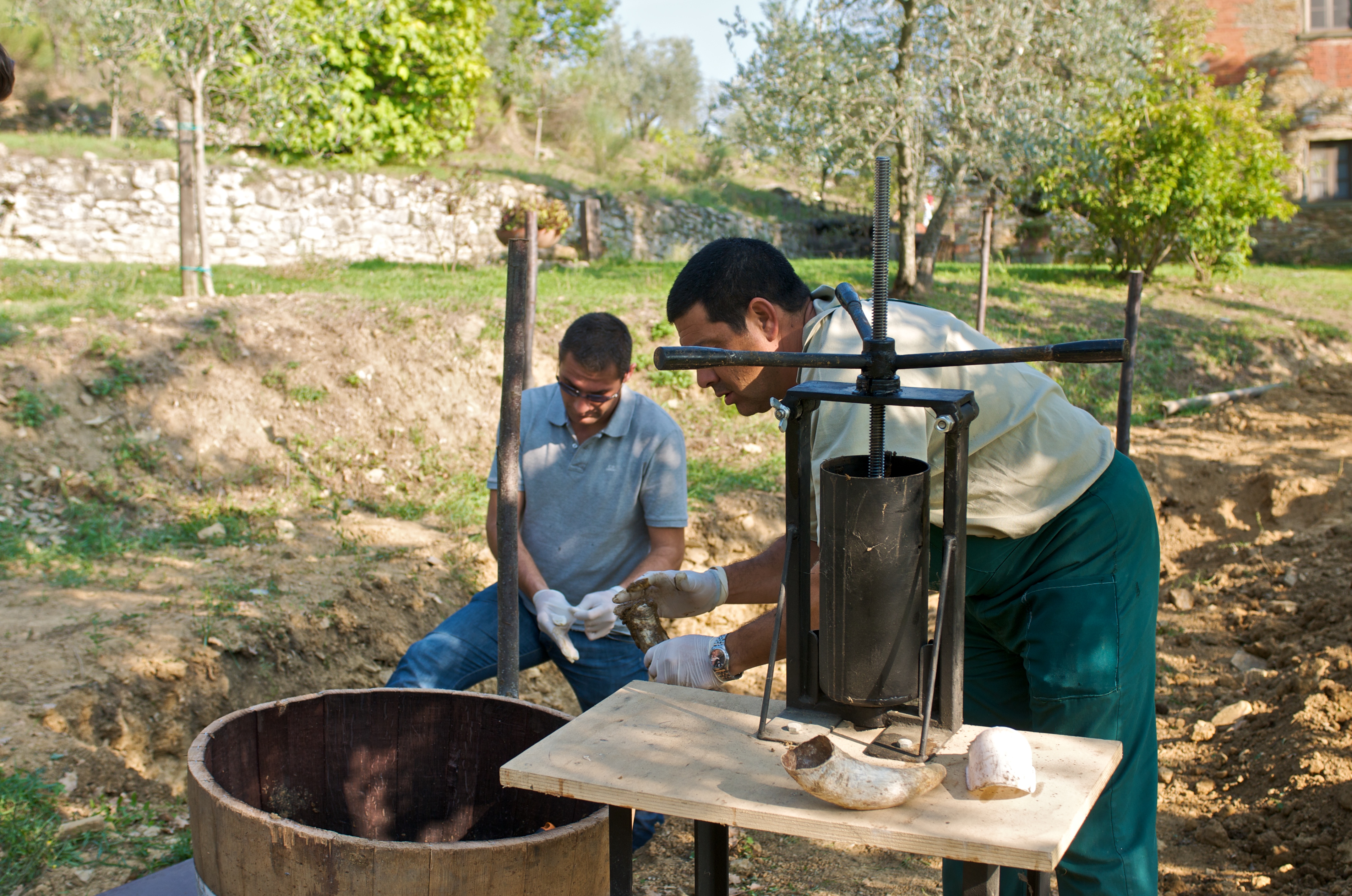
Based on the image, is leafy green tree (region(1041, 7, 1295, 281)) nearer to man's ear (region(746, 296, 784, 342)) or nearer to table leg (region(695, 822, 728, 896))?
man's ear (region(746, 296, 784, 342))

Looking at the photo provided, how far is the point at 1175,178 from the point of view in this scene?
38.8 feet

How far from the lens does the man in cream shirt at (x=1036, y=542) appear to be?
2.01 m

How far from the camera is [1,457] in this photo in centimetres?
522

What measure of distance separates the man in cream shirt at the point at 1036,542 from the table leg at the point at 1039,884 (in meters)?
0.47

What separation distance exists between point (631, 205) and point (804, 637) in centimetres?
1281

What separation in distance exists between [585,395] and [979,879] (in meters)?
2.02

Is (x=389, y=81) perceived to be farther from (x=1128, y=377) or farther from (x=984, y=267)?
(x=1128, y=377)

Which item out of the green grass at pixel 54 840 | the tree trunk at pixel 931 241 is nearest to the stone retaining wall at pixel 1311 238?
the tree trunk at pixel 931 241

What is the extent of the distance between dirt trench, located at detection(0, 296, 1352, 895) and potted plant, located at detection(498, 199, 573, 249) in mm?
3101

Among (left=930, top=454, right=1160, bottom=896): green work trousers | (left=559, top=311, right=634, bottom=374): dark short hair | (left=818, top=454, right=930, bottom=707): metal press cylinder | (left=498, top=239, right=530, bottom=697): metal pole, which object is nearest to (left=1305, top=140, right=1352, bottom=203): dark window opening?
(left=559, top=311, right=634, bottom=374): dark short hair

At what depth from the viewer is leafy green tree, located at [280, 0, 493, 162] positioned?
1238 centimetres

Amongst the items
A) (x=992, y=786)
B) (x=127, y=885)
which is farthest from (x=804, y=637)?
(x=127, y=885)

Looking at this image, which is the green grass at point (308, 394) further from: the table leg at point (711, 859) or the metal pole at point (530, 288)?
the table leg at point (711, 859)

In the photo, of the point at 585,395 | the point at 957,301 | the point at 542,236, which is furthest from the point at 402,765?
the point at 957,301
